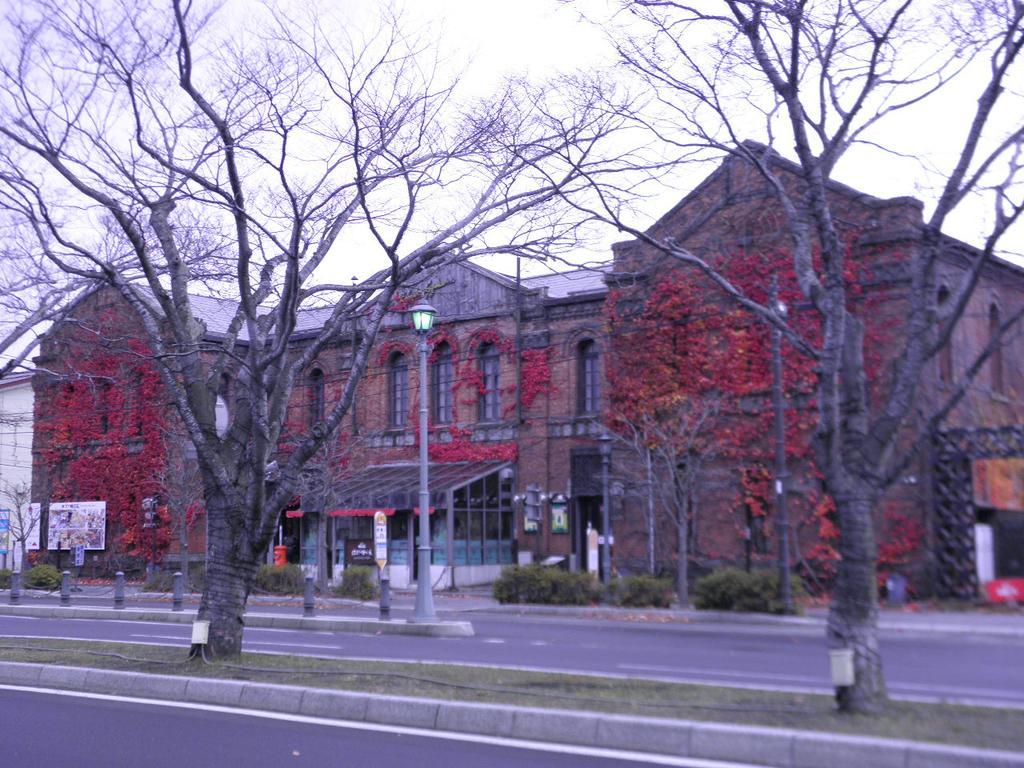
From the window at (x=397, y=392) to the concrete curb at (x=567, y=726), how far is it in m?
27.4

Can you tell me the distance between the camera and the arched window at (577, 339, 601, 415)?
35.3m

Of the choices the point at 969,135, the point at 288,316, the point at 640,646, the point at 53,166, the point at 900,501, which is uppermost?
the point at 53,166

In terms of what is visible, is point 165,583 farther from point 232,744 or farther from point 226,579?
point 232,744

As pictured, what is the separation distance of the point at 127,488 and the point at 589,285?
68.6ft

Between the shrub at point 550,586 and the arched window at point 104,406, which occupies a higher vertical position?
the arched window at point 104,406

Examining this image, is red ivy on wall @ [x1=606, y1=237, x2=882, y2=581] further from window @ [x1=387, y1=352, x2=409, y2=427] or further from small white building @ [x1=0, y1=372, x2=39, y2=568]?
small white building @ [x1=0, y1=372, x2=39, y2=568]

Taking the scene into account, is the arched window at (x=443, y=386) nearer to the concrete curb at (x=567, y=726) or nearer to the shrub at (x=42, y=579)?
the shrub at (x=42, y=579)

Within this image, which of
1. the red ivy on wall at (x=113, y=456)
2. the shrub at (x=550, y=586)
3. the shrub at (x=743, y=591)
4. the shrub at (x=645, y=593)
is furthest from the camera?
the red ivy on wall at (x=113, y=456)

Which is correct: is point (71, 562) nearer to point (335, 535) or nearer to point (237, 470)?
point (335, 535)

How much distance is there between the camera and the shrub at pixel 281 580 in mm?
32812

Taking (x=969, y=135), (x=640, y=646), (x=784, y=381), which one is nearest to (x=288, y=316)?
(x=969, y=135)

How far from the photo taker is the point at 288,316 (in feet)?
43.1

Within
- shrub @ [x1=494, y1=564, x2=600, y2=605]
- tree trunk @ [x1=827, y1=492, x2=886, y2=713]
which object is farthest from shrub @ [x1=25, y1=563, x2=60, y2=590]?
tree trunk @ [x1=827, y1=492, x2=886, y2=713]

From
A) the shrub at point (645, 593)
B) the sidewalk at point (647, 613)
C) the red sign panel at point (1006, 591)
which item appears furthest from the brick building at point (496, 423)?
the shrub at point (645, 593)
